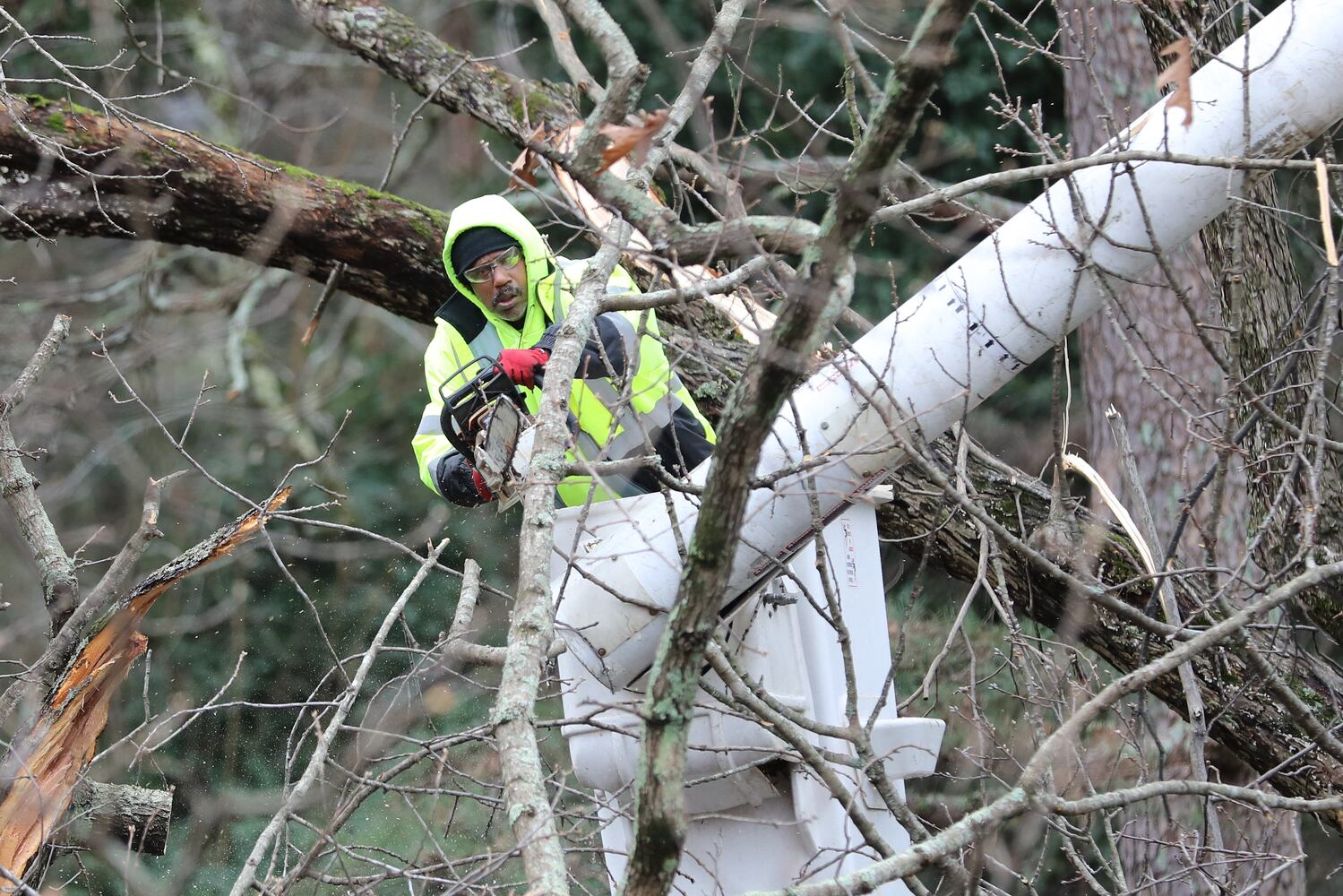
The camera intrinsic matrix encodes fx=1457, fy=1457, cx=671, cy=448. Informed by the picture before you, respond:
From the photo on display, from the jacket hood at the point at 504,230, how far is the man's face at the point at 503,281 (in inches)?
0.9

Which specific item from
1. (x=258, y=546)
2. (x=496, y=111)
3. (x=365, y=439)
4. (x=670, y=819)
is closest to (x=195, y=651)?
(x=258, y=546)

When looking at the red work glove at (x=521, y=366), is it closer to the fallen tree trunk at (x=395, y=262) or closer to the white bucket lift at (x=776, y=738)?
the white bucket lift at (x=776, y=738)

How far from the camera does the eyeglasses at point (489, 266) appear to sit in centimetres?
440

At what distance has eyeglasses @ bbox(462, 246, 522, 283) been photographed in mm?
4403

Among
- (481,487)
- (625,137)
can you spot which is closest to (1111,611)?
(481,487)

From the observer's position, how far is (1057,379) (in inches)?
130

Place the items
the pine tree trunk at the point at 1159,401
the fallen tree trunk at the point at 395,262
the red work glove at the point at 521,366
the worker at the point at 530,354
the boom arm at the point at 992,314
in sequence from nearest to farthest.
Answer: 1. the boom arm at the point at 992,314
2. the red work glove at the point at 521,366
3. the worker at the point at 530,354
4. the fallen tree trunk at the point at 395,262
5. the pine tree trunk at the point at 1159,401

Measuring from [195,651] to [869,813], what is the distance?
24.8 feet

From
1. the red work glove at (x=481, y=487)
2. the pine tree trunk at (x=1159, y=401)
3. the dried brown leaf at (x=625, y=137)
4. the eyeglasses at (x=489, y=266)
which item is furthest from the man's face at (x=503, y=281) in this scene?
the dried brown leaf at (x=625, y=137)

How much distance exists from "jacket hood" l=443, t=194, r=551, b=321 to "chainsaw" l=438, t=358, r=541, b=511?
93cm

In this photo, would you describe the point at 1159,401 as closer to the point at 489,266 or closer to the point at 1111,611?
the point at 1111,611

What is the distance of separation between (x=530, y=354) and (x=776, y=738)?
1065 millimetres

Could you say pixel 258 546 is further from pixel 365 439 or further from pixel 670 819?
pixel 670 819

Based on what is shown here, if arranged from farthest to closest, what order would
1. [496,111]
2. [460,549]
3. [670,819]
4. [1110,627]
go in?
[460,549]
[496,111]
[1110,627]
[670,819]
